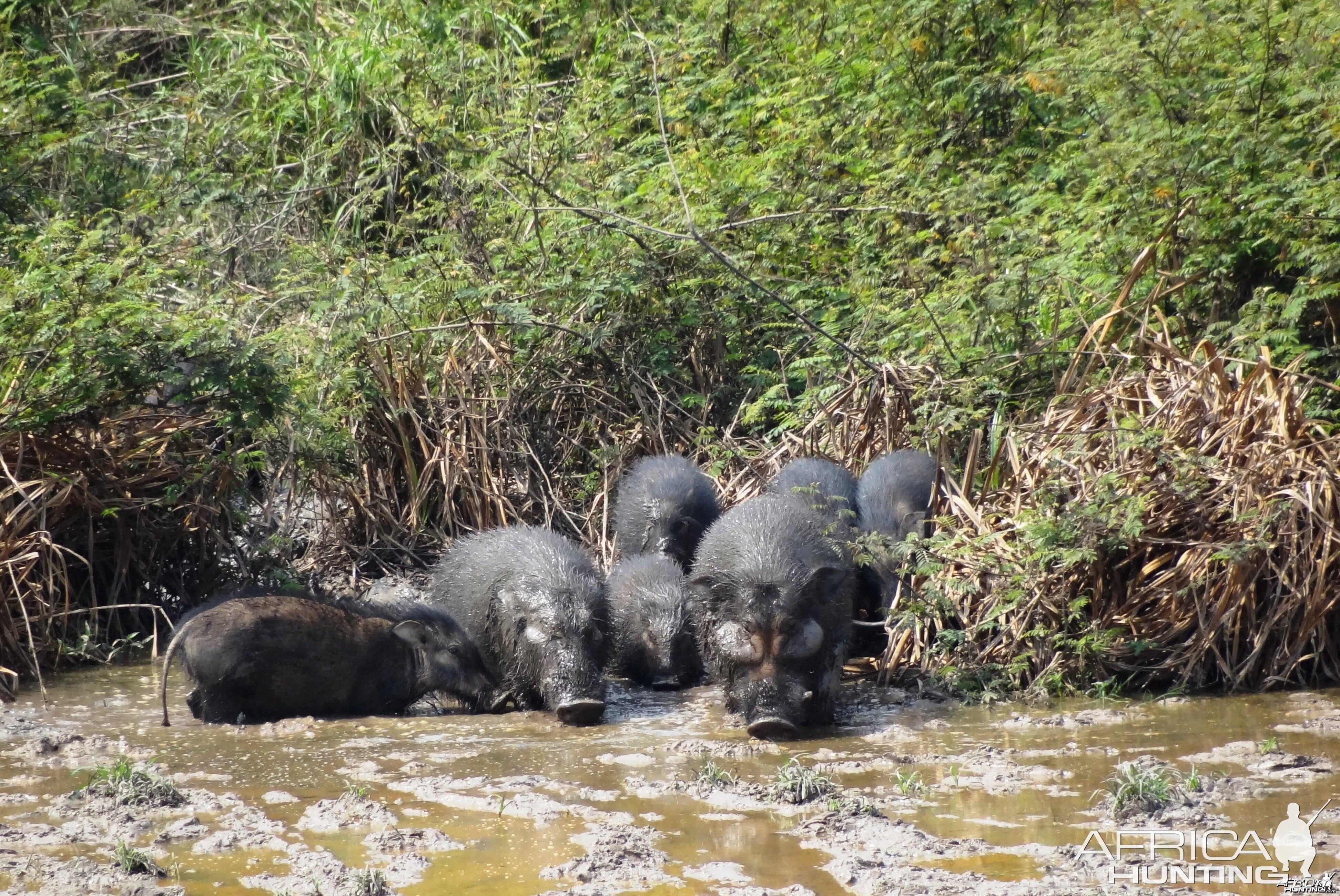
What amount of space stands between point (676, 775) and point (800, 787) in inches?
21.4

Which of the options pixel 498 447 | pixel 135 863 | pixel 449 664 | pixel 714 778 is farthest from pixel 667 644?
pixel 135 863

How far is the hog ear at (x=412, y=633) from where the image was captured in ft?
21.0

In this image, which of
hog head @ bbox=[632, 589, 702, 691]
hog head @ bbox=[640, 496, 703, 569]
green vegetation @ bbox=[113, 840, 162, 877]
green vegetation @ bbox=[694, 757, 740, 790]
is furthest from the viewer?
hog head @ bbox=[640, 496, 703, 569]

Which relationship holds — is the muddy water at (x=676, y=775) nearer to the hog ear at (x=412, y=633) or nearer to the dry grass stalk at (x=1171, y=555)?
the dry grass stalk at (x=1171, y=555)

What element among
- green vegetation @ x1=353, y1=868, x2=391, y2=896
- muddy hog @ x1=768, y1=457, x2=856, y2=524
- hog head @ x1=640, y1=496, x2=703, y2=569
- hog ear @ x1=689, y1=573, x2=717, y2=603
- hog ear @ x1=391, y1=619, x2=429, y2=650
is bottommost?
green vegetation @ x1=353, y1=868, x2=391, y2=896

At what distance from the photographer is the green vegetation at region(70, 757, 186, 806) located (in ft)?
14.8

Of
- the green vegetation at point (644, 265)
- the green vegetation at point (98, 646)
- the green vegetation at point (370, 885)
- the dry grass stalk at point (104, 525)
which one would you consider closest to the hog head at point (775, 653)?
the green vegetation at point (644, 265)

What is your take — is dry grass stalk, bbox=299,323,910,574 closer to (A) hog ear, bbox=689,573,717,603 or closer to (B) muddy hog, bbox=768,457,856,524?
(B) muddy hog, bbox=768,457,856,524

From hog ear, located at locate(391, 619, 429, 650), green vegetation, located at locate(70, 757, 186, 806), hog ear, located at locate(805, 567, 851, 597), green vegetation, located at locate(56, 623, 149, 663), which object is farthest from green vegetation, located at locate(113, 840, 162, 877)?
green vegetation, located at locate(56, 623, 149, 663)

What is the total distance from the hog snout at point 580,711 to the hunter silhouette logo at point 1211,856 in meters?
2.39

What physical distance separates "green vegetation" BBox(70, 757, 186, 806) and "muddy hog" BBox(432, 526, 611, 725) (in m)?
1.79

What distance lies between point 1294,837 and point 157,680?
5125 millimetres

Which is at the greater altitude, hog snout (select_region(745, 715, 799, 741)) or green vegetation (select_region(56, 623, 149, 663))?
green vegetation (select_region(56, 623, 149, 663))

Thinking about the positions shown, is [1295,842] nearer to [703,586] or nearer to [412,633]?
[703,586]
